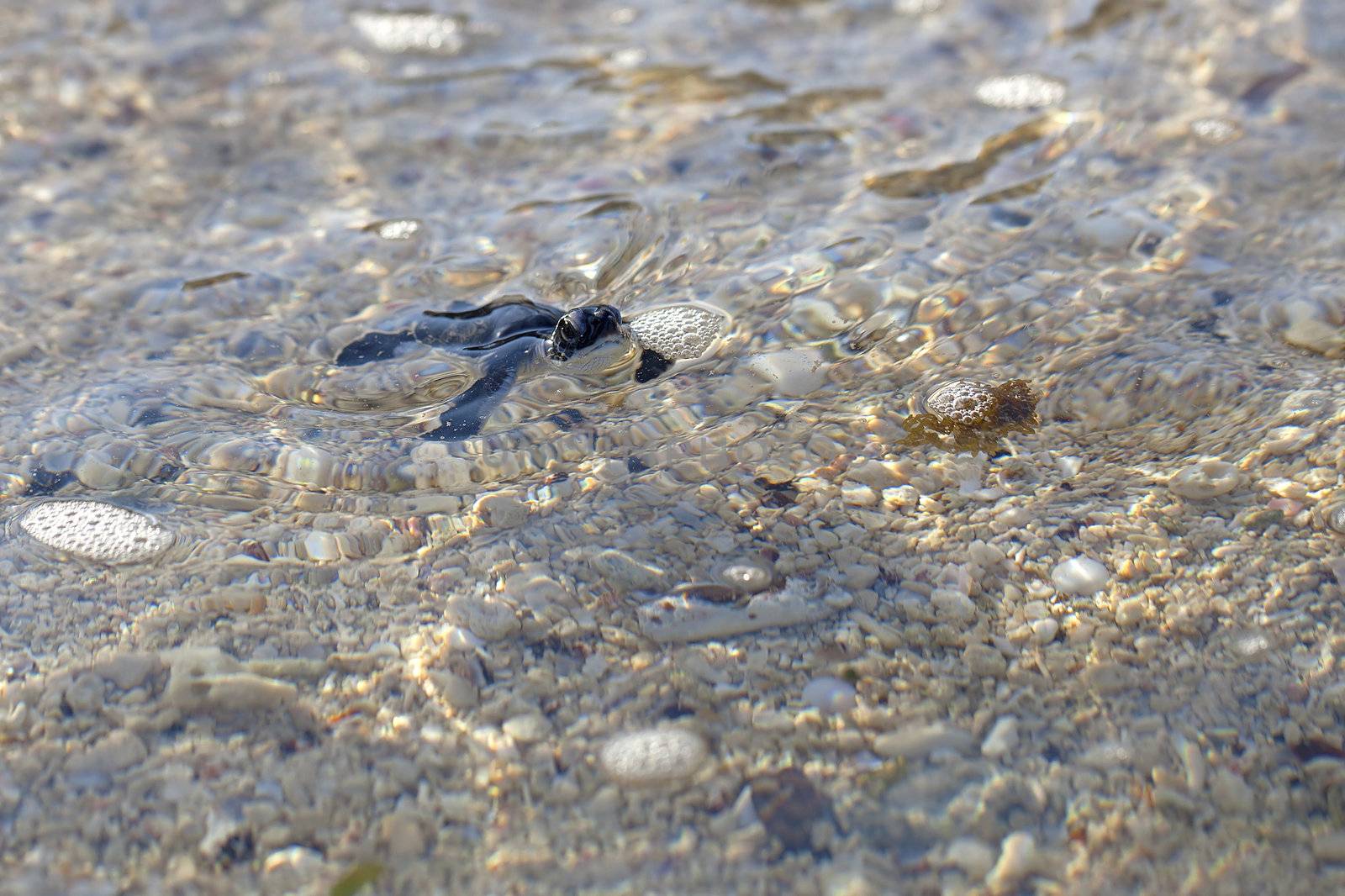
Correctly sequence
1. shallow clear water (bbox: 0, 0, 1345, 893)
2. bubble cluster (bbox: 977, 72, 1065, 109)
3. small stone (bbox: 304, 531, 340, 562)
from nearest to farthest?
shallow clear water (bbox: 0, 0, 1345, 893) < small stone (bbox: 304, 531, 340, 562) < bubble cluster (bbox: 977, 72, 1065, 109)

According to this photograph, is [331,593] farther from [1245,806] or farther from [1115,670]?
[1245,806]

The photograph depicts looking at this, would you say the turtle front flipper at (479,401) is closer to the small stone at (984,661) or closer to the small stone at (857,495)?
the small stone at (857,495)

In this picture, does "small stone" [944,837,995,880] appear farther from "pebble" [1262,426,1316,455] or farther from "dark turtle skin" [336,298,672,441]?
"dark turtle skin" [336,298,672,441]

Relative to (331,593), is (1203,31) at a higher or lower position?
higher

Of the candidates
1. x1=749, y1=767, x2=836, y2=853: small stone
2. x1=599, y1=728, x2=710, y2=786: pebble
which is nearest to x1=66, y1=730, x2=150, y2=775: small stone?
x1=599, y1=728, x2=710, y2=786: pebble

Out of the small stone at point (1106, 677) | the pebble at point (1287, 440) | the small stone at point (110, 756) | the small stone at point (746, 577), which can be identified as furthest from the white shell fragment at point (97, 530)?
the pebble at point (1287, 440)

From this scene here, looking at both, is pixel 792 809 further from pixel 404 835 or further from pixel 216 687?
pixel 216 687

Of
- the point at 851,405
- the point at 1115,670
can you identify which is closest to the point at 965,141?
the point at 851,405
